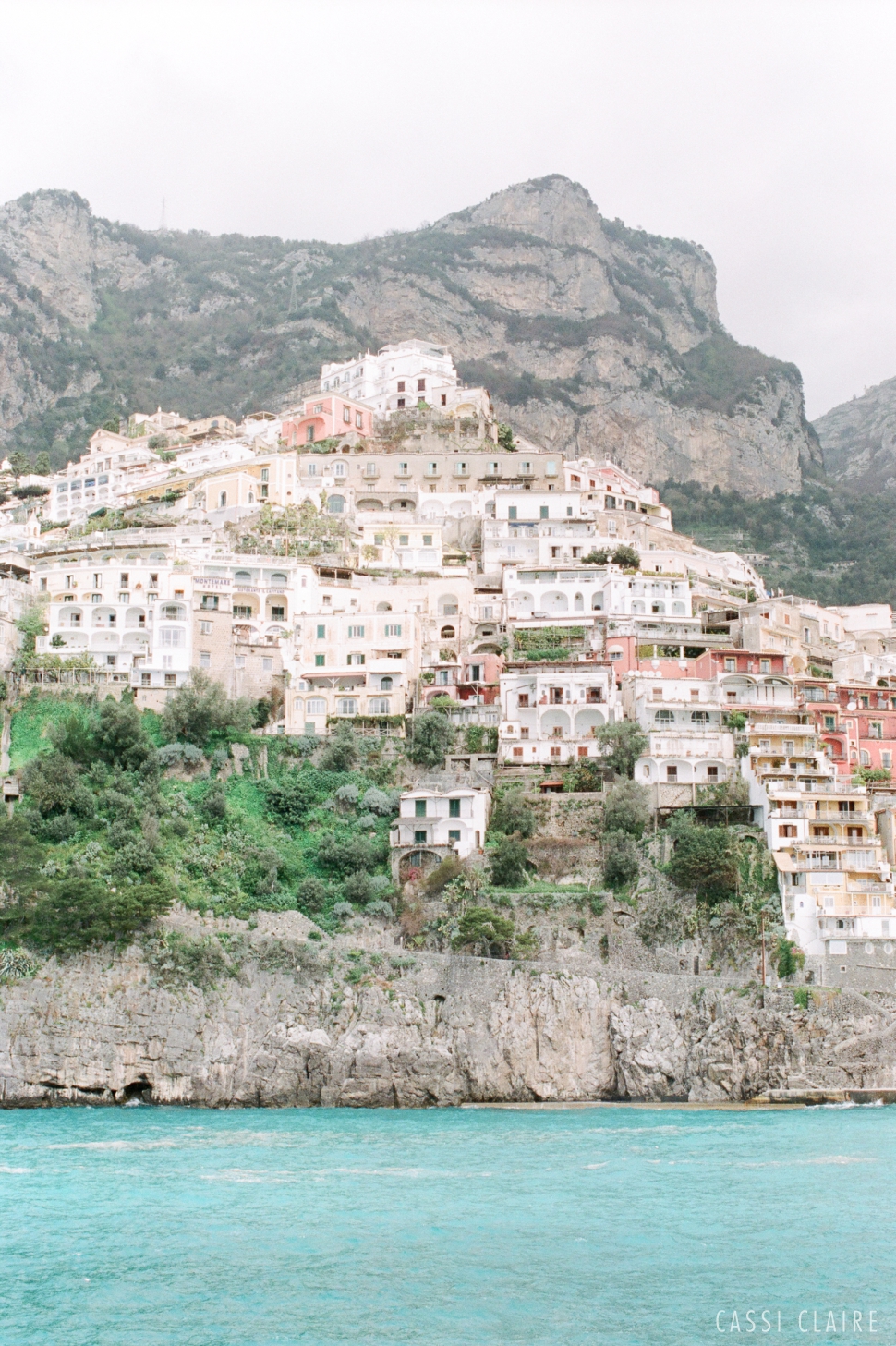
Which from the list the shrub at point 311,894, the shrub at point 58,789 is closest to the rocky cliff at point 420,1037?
the shrub at point 311,894

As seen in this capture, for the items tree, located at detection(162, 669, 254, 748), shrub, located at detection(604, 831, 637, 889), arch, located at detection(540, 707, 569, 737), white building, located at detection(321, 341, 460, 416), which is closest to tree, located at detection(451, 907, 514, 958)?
shrub, located at detection(604, 831, 637, 889)

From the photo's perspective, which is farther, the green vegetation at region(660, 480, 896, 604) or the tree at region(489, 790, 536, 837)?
the green vegetation at region(660, 480, 896, 604)

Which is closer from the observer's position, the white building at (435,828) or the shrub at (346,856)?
the shrub at (346,856)

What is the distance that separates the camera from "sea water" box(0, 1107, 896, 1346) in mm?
29641

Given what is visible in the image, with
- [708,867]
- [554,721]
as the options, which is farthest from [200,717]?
[708,867]

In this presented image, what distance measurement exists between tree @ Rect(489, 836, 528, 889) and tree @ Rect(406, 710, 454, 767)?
25.5 ft

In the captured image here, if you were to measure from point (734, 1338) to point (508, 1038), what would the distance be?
73.3 ft

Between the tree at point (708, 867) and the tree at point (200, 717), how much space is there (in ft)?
61.6

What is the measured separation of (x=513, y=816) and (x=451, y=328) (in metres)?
88.1

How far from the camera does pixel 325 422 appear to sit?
3780 inches

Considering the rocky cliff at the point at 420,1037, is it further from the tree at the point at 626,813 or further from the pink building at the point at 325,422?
the pink building at the point at 325,422

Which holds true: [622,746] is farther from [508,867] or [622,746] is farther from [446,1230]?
[446,1230]

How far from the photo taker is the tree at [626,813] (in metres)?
57.7

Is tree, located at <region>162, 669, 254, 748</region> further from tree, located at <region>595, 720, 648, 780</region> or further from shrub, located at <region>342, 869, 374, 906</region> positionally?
tree, located at <region>595, 720, 648, 780</region>
